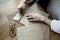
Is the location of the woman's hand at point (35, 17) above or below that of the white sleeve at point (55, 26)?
above

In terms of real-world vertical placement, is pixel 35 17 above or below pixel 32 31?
above

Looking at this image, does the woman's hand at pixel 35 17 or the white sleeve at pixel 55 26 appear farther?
the woman's hand at pixel 35 17

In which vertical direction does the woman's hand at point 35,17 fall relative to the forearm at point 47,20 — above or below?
above

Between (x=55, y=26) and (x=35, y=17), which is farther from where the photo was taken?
(x=35, y=17)

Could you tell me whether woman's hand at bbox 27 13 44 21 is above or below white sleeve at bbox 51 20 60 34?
above

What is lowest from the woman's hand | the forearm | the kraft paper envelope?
the kraft paper envelope

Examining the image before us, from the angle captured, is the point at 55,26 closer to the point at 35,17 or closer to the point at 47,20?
the point at 47,20

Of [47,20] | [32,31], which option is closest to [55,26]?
[47,20]

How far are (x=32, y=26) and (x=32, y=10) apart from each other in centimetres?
18

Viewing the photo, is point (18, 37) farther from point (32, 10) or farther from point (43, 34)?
point (32, 10)

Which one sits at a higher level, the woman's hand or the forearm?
the woman's hand

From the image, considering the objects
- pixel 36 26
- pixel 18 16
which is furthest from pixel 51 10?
pixel 18 16

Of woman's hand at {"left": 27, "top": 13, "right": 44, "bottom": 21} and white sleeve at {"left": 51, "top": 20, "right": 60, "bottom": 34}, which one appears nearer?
white sleeve at {"left": 51, "top": 20, "right": 60, "bottom": 34}

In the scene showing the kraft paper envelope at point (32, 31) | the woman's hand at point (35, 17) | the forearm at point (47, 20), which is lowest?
the kraft paper envelope at point (32, 31)
